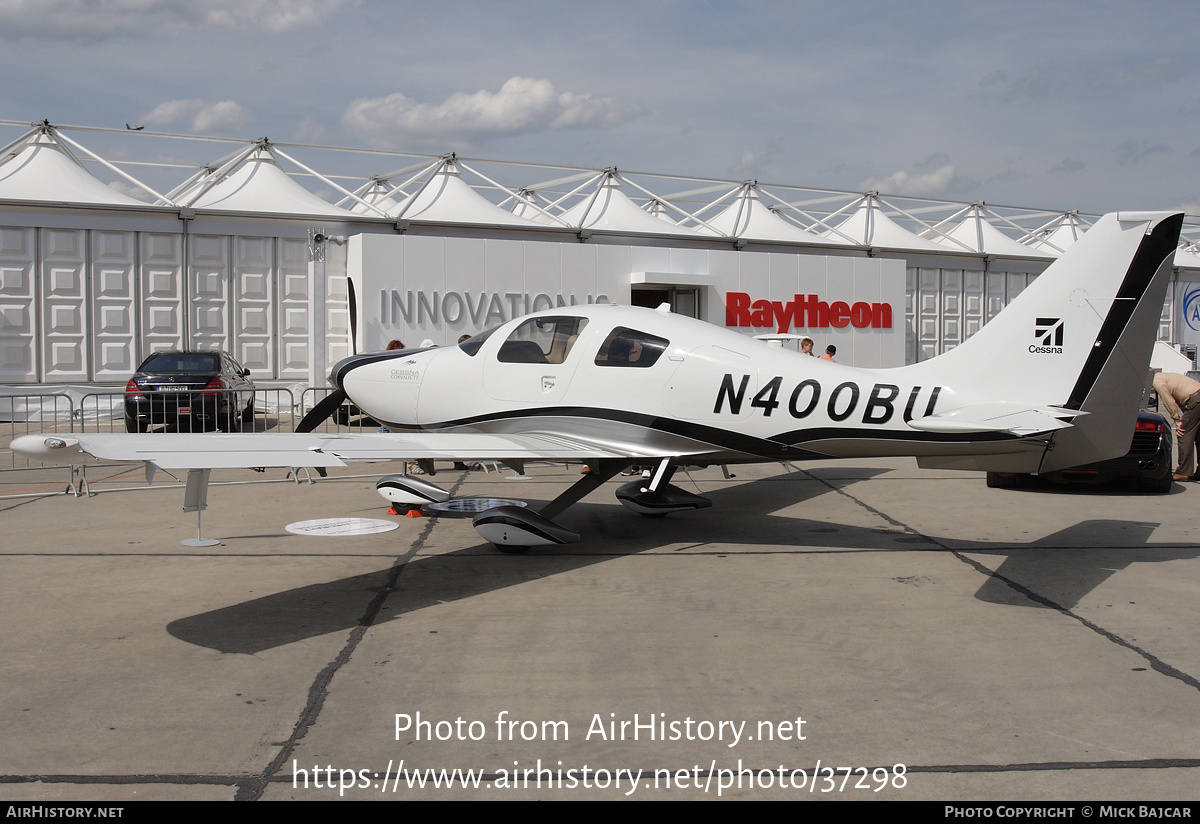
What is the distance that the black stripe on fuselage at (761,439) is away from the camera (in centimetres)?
704

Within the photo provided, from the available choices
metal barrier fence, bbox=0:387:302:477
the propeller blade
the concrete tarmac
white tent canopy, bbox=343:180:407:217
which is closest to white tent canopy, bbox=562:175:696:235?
white tent canopy, bbox=343:180:407:217

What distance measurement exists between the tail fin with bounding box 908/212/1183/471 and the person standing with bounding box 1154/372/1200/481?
259 inches

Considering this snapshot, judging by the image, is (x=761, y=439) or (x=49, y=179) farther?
(x=49, y=179)

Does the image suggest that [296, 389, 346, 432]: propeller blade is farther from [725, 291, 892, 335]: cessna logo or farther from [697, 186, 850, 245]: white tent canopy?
[697, 186, 850, 245]: white tent canopy

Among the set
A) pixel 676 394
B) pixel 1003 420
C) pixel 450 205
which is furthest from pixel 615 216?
pixel 1003 420

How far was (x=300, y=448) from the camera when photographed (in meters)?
6.35

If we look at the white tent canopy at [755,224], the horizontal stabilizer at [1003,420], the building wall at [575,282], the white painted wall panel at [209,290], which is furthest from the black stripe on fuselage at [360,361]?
the white tent canopy at [755,224]

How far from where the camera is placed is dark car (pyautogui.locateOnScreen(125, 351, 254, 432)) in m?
15.2

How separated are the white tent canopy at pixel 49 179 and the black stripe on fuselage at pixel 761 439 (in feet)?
56.2

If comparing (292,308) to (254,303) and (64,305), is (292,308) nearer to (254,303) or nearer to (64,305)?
(254,303)

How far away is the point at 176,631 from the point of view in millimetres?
5617

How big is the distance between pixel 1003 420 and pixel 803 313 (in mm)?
19725

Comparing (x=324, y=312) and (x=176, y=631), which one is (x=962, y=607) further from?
(x=324, y=312)

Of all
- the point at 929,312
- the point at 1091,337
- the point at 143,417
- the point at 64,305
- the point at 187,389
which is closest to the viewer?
the point at 1091,337
